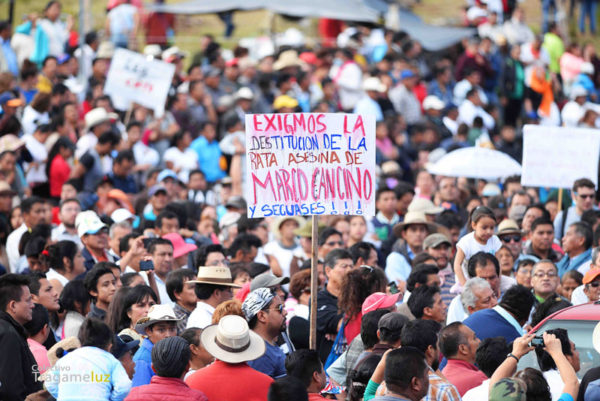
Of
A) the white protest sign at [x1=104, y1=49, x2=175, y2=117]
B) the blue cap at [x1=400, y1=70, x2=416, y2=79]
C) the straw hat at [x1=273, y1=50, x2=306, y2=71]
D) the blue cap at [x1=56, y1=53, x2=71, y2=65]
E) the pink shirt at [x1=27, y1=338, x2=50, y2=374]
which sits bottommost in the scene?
the pink shirt at [x1=27, y1=338, x2=50, y2=374]

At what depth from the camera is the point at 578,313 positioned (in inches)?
308

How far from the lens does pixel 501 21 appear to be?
91.7ft

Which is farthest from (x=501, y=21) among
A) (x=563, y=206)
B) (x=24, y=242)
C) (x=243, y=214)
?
(x=24, y=242)

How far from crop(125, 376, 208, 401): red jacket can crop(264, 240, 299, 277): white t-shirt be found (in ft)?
18.6

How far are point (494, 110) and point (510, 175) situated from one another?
7310mm

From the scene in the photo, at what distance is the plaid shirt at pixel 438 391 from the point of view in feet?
21.9

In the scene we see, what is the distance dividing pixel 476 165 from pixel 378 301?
6515mm

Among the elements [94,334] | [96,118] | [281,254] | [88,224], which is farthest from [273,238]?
[94,334]

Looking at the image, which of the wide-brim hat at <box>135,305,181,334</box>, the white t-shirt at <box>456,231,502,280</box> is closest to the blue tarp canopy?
the white t-shirt at <box>456,231,502,280</box>

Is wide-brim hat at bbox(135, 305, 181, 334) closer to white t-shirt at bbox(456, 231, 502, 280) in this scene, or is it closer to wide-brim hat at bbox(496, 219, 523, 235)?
white t-shirt at bbox(456, 231, 502, 280)

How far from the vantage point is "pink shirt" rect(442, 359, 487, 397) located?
24.4ft

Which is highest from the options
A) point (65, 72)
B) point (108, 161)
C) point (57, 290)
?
point (65, 72)

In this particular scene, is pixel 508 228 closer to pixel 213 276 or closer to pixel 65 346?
pixel 213 276

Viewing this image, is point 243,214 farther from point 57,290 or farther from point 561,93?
point 561,93
